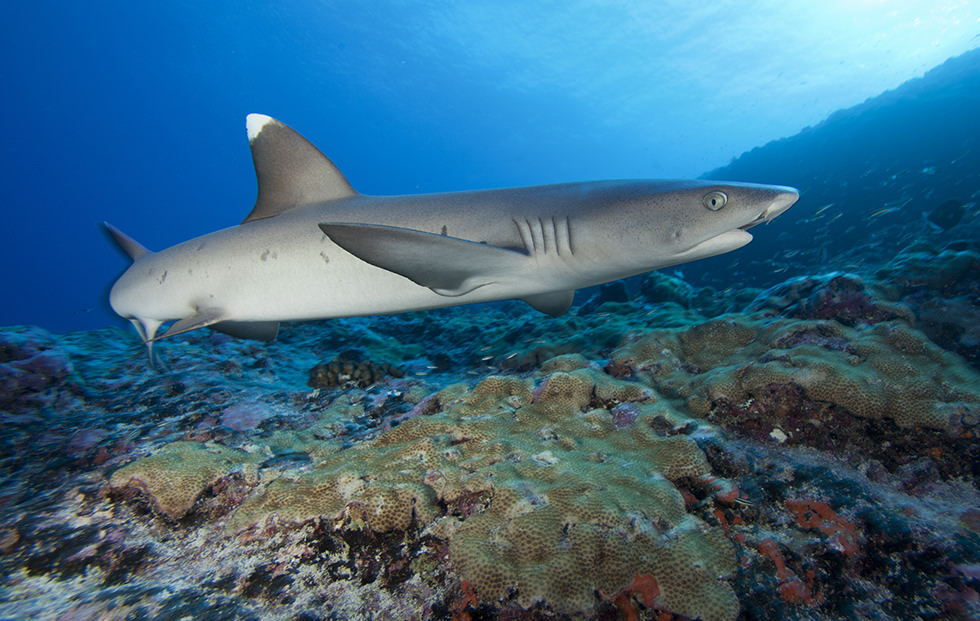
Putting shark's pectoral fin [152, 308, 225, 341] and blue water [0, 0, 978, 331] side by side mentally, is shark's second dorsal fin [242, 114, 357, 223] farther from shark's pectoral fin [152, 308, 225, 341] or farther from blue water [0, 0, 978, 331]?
blue water [0, 0, 978, 331]

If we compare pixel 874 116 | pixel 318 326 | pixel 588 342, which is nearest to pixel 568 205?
pixel 588 342

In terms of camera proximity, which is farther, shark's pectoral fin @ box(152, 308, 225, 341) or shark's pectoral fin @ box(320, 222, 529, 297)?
shark's pectoral fin @ box(152, 308, 225, 341)

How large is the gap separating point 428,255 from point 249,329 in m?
2.74

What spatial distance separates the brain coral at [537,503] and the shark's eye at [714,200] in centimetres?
148

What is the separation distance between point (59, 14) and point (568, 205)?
395 feet

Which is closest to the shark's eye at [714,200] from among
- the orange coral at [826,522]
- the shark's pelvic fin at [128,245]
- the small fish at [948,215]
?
the orange coral at [826,522]

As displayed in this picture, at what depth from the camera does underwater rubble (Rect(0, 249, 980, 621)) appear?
5.43ft

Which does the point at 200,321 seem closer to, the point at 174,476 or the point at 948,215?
the point at 174,476

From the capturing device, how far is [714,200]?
8.47ft

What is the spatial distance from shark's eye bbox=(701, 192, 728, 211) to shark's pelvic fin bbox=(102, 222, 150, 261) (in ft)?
18.5

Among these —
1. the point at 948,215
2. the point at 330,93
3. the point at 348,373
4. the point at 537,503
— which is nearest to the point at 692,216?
the point at 537,503

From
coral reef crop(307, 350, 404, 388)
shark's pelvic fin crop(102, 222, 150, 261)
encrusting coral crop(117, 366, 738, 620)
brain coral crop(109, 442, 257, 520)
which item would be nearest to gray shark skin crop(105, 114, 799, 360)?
shark's pelvic fin crop(102, 222, 150, 261)

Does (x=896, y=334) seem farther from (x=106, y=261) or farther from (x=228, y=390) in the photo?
(x=106, y=261)

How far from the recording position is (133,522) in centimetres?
218
